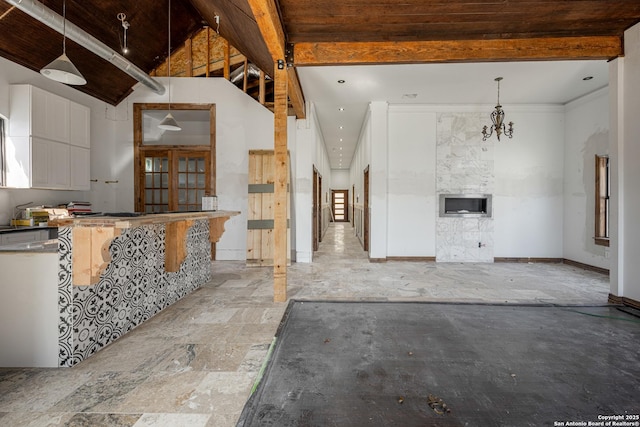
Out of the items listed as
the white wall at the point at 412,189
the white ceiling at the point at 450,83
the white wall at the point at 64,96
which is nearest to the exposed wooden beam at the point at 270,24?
the white ceiling at the point at 450,83

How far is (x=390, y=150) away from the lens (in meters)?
6.18

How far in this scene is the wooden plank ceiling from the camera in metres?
3.14

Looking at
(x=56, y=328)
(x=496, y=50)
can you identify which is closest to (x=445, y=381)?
(x=56, y=328)

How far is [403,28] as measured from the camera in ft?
11.5

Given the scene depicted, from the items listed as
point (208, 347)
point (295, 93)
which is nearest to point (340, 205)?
point (295, 93)

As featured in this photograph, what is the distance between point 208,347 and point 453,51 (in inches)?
170

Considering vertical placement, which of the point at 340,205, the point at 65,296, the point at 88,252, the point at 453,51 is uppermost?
the point at 453,51

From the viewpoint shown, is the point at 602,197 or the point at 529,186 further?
the point at 529,186

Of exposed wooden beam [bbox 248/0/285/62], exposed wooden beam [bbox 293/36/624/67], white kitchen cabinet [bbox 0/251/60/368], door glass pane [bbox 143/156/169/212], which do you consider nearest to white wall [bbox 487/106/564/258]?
exposed wooden beam [bbox 293/36/624/67]

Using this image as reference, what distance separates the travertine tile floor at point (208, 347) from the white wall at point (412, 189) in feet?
3.72

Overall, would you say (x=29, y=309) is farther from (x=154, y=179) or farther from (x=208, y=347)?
(x=154, y=179)

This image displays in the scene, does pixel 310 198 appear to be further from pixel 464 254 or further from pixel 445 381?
pixel 445 381

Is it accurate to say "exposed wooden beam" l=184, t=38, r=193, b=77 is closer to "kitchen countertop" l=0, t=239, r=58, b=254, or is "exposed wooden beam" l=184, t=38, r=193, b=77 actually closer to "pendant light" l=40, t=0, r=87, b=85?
"pendant light" l=40, t=0, r=87, b=85

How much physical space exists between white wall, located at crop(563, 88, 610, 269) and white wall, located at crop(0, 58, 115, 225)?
9453 mm
